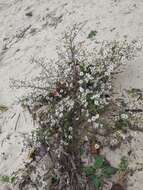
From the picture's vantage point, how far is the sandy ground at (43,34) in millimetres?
4016

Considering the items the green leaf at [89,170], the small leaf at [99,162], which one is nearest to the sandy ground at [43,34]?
the small leaf at [99,162]

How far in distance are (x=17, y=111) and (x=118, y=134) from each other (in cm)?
131

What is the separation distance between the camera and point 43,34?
5.50 metres

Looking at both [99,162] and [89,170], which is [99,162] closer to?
[99,162]

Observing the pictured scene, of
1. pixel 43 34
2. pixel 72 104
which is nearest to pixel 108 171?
pixel 72 104

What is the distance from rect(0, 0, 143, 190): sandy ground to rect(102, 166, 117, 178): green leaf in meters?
0.15

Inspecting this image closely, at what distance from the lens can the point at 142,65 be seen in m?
4.14

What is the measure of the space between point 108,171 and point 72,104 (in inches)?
27.7

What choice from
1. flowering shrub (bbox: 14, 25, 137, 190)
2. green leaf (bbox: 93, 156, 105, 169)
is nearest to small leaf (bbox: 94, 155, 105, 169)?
green leaf (bbox: 93, 156, 105, 169)

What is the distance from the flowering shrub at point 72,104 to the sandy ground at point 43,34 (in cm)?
21

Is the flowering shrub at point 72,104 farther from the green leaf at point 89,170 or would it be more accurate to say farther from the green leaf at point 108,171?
the green leaf at point 108,171

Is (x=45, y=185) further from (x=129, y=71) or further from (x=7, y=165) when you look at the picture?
(x=129, y=71)

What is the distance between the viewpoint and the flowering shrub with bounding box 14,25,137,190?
345cm

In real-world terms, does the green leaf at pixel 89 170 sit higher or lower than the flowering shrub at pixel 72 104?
lower
